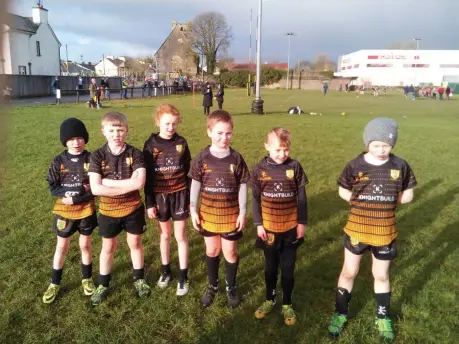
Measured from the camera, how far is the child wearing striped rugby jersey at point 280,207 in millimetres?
3205

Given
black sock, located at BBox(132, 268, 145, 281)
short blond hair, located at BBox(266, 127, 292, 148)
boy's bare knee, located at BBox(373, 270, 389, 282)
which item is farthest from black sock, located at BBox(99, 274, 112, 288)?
boy's bare knee, located at BBox(373, 270, 389, 282)

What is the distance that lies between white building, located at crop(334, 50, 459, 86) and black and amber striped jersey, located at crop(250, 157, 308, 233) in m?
91.6

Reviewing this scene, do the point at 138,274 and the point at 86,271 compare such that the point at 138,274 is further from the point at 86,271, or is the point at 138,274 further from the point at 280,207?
the point at 280,207

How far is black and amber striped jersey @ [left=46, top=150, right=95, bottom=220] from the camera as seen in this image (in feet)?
11.3

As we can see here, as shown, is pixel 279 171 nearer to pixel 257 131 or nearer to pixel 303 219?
pixel 303 219

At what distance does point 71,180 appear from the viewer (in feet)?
11.3

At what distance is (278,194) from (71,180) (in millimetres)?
1883

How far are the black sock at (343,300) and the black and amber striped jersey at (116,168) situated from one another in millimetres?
2008

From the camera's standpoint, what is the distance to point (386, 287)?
3.13m

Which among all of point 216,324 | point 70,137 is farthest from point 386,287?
→ point 70,137

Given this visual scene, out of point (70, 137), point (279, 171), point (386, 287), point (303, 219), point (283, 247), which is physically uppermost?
point (70, 137)

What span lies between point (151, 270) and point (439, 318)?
112 inches

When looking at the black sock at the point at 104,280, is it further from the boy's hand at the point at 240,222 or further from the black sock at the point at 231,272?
the boy's hand at the point at 240,222

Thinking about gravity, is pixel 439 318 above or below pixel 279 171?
below
